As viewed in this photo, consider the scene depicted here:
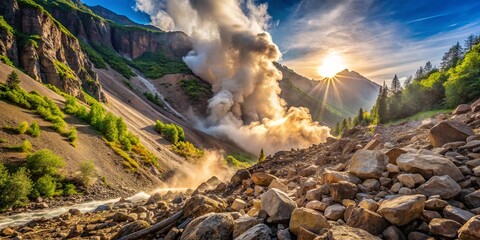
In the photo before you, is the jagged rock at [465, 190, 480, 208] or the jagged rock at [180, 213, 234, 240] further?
the jagged rock at [180, 213, 234, 240]

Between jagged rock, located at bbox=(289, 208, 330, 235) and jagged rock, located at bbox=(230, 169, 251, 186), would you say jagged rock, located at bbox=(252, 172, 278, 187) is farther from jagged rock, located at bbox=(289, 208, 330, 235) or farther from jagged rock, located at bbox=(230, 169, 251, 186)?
jagged rock, located at bbox=(289, 208, 330, 235)

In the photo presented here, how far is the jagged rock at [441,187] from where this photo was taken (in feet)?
15.3


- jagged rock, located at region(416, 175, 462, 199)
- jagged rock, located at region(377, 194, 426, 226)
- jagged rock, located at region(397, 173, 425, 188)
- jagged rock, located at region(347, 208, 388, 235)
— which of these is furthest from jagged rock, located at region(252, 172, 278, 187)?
jagged rock, located at region(377, 194, 426, 226)

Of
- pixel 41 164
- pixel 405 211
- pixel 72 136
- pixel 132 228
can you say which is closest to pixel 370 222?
pixel 405 211

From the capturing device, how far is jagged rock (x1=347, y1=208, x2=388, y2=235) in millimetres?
4277

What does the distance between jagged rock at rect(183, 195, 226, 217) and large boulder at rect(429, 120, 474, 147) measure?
6.82 meters

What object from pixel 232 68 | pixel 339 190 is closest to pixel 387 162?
pixel 339 190

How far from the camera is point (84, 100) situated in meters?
64.1

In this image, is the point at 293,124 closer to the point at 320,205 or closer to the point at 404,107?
the point at 404,107

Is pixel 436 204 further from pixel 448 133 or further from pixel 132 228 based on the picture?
pixel 132 228

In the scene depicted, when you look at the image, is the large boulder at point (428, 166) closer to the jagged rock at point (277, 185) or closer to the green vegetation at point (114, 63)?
the jagged rock at point (277, 185)

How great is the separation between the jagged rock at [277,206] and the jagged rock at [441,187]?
2580 mm

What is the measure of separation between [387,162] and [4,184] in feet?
102

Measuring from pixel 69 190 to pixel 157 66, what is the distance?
6391 inches
